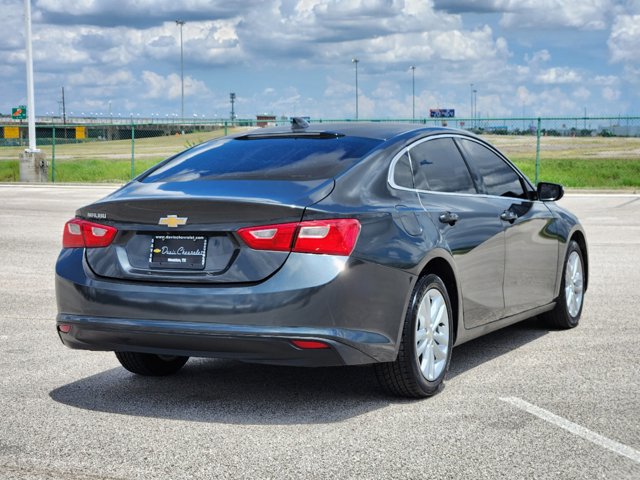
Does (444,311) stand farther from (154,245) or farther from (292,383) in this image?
(154,245)

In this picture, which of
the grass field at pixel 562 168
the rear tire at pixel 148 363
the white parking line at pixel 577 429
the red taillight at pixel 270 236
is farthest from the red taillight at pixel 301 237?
the grass field at pixel 562 168

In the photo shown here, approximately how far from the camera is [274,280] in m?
5.51

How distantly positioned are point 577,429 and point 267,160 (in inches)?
90.9

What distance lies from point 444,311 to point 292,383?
3.48 ft

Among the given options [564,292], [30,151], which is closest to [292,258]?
[564,292]

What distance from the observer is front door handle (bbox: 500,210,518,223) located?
24.2 feet

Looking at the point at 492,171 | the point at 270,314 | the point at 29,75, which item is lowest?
the point at 270,314

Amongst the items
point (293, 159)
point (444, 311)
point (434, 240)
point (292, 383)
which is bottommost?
point (292, 383)

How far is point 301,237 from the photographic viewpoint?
18.1 ft

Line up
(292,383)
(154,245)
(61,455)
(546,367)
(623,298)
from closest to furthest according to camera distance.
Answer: (61,455), (154,245), (292,383), (546,367), (623,298)

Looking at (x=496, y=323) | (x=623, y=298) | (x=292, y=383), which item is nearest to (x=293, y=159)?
(x=292, y=383)

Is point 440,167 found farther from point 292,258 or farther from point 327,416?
point 327,416

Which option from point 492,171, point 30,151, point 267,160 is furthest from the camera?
point 30,151

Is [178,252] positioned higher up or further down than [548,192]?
further down
